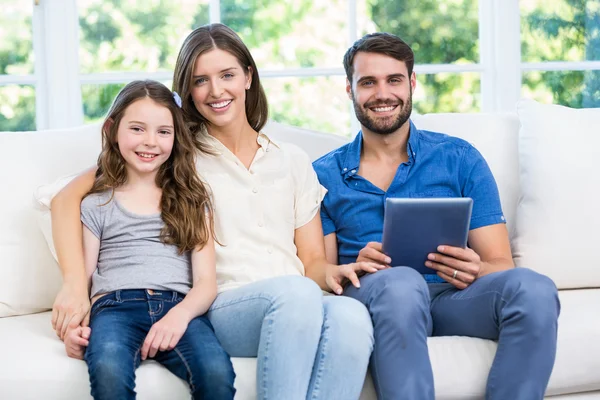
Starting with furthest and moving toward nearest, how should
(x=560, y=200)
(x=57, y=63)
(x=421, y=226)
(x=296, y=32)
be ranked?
1. (x=296, y=32)
2. (x=57, y=63)
3. (x=560, y=200)
4. (x=421, y=226)

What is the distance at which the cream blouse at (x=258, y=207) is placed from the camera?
→ 1.97 meters

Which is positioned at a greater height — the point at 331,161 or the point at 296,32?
the point at 296,32

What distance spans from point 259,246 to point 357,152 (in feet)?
1.30

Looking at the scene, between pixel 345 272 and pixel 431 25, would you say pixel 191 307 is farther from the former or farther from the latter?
pixel 431 25

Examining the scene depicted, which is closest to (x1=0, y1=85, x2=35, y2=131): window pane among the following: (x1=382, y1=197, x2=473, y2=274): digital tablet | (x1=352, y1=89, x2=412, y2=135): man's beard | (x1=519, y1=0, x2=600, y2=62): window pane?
(x1=352, y1=89, x2=412, y2=135): man's beard

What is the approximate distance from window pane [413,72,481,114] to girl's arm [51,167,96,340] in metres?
1.54

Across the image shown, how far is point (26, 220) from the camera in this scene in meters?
2.08

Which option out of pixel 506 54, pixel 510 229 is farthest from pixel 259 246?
pixel 506 54

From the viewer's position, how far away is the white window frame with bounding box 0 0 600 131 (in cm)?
290

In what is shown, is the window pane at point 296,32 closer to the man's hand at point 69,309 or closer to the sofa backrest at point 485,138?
the sofa backrest at point 485,138

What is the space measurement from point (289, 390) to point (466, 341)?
1.44ft

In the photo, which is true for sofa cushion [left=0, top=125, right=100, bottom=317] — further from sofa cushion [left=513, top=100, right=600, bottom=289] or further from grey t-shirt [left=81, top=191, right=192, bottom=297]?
sofa cushion [left=513, top=100, right=600, bottom=289]

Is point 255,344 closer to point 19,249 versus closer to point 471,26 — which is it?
point 19,249

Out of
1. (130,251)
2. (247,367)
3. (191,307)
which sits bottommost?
(247,367)
